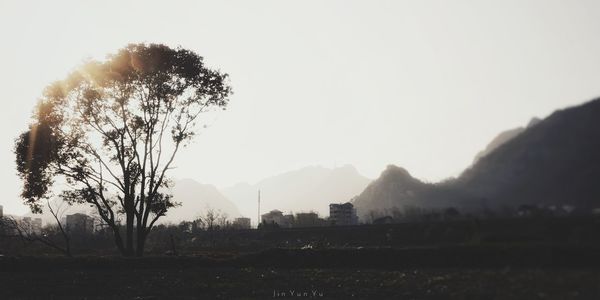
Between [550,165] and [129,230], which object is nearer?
[550,165]

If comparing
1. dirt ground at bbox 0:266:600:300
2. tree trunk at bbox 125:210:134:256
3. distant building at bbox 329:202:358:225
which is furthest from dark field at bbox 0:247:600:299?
distant building at bbox 329:202:358:225

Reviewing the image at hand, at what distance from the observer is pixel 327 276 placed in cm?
2520

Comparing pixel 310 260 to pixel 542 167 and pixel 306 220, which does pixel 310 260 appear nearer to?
pixel 542 167

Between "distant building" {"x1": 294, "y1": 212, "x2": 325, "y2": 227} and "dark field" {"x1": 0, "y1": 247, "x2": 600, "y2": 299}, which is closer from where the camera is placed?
"dark field" {"x1": 0, "y1": 247, "x2": 600, "y2": 299}

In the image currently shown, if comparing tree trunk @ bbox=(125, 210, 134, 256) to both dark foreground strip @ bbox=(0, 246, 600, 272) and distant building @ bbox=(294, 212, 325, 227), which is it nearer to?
dark foreground strip @ bbox=(0, 246, 600, 272)

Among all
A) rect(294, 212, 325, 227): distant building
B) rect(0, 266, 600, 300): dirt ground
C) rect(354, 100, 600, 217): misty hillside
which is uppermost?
rect(354, 100, 600, 217): misty hillside

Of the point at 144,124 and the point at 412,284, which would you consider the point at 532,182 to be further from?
the point at 144,124

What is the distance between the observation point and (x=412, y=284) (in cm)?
1906

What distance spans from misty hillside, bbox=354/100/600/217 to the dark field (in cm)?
86

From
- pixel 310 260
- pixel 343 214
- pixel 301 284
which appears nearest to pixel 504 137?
pixel 301 284

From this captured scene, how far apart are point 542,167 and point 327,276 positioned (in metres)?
18.9

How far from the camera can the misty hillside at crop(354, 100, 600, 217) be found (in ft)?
23.3

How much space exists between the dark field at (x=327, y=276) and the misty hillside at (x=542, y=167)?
86cm

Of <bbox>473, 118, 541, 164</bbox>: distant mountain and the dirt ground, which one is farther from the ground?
<bbox>473, 118, 541, 164</bbox>: distant mountain
